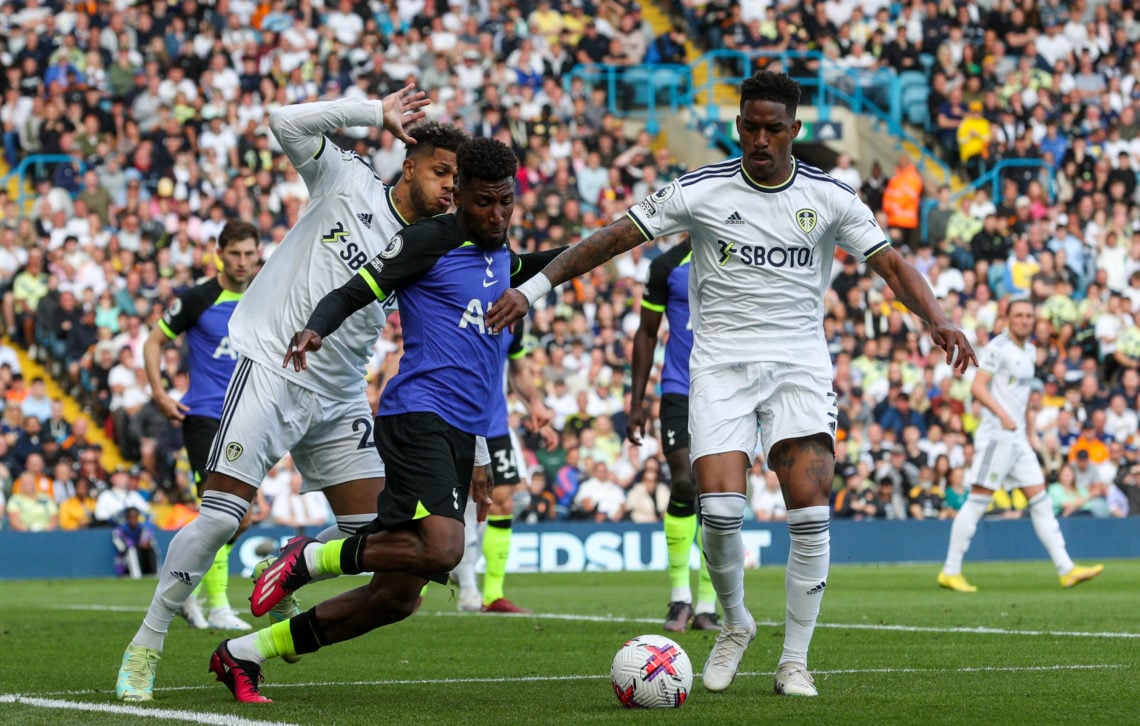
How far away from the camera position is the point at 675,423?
11922mm

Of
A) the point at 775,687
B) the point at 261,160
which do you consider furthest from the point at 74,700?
the point at 261,160

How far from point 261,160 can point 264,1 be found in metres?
3.81

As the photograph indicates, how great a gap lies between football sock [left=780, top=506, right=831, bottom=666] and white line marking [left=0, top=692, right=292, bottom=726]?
2.42 metres

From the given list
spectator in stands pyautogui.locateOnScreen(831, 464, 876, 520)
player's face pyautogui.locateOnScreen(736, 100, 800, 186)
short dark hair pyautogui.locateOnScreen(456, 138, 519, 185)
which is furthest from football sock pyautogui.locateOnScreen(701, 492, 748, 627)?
spectator in stands pyautogui.locateOnScreen(831, 464, 876, 520)

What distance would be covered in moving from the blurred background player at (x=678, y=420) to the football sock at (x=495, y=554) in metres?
2.37

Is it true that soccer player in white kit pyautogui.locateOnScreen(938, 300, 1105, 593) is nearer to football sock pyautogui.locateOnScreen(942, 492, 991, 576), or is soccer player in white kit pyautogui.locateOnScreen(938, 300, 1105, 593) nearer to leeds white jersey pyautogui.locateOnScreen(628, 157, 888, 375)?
football sock pyautogui.locateOnScreen(942, 492, 991, 576)

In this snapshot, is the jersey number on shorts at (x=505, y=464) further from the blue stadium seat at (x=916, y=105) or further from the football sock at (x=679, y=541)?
the blue stadium seat at (x=916, y=105)

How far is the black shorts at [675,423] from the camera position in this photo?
11883mm

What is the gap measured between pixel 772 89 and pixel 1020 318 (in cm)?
898

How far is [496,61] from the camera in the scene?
93.5 ft

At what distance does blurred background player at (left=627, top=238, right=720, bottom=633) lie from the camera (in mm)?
11695

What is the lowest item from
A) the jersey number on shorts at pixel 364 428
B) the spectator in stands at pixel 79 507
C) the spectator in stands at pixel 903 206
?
the spectator in stands at pixel 79 507

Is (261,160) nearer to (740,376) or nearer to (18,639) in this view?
(18,639)

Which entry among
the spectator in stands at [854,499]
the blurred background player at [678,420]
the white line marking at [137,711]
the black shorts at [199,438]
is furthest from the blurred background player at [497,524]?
the spectator in stands at [854,499]
